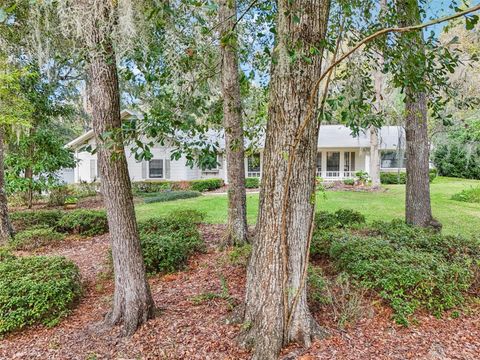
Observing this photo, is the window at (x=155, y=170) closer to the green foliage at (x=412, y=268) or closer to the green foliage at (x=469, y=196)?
the green foliage at (x=469, y=196)

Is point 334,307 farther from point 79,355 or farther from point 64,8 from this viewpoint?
point 64,8

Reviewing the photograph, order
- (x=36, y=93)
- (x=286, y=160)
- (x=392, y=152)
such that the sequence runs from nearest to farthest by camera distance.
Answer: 1. (x=286, y=160)
2. (x=36, y=93)
3. (x=392, y=152)

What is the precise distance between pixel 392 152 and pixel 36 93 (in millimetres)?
19963

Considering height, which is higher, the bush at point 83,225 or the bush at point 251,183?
the bush at point 251,183

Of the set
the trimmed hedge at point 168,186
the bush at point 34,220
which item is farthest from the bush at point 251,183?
the bush at point 34,220

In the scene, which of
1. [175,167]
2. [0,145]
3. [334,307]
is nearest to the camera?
[334,307]

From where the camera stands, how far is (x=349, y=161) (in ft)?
69.4

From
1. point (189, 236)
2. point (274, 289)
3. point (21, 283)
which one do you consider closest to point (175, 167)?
point (189, 236)

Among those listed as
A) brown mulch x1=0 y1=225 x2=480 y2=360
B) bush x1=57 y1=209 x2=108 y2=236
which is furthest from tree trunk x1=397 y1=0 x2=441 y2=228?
bush x1=57 y1=209 x2=108 y2=236

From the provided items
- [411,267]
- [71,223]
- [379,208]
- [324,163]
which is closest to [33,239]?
[71,223]

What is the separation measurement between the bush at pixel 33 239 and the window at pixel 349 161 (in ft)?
59.0

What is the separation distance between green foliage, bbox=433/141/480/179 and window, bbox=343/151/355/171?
5.39 metres

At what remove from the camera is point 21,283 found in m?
3.66

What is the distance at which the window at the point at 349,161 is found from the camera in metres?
21.1
